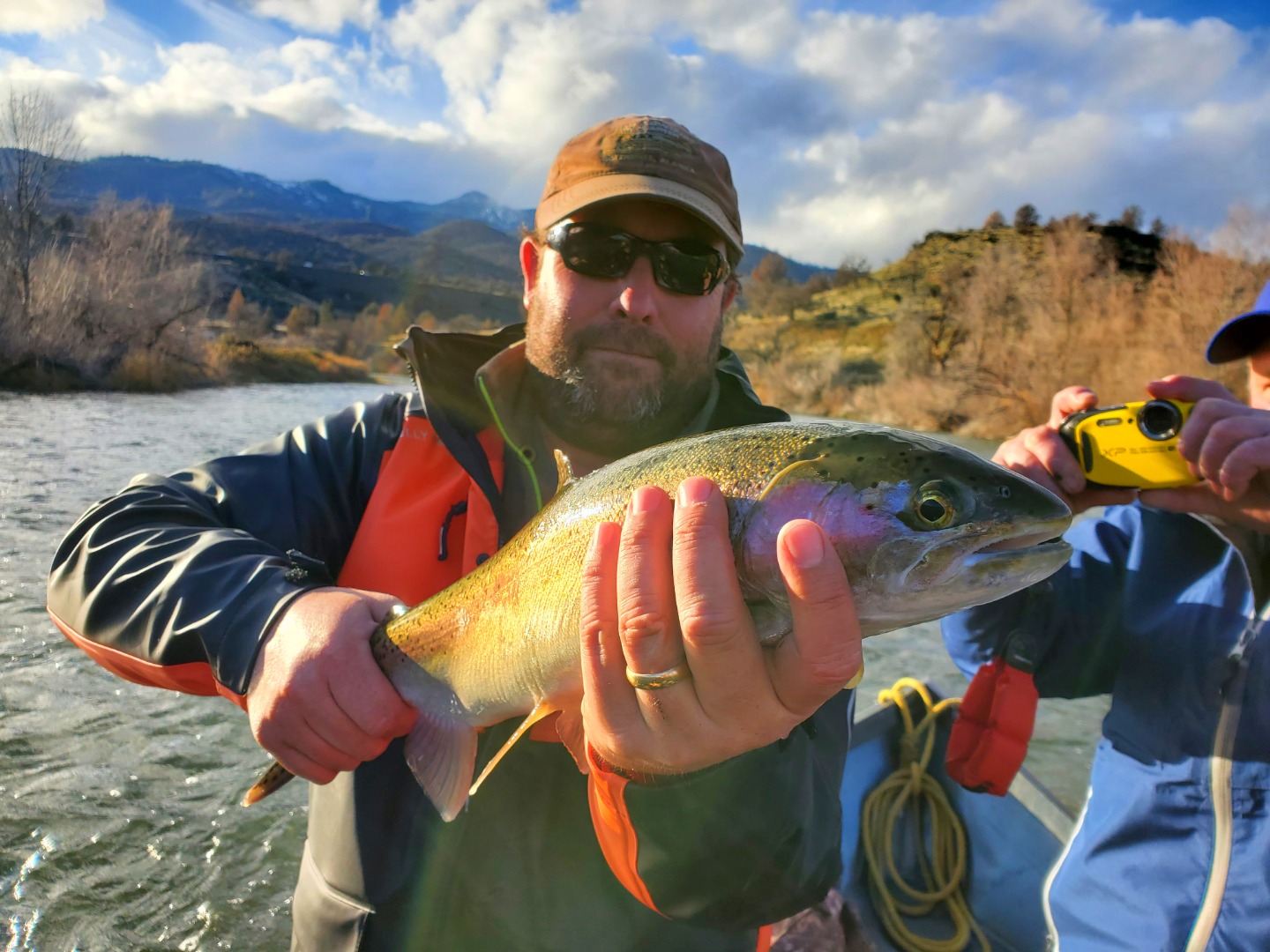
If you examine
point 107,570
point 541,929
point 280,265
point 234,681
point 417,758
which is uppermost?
point 280,265

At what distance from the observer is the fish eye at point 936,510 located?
146cm

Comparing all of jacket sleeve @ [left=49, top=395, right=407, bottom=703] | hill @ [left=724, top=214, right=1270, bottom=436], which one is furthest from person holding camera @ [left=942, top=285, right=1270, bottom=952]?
hill @ [left=724, top=214, right=1270, bottom=436]

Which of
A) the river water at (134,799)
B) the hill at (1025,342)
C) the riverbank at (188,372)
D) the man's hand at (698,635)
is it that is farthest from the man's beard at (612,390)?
the riverbank at (188,372)

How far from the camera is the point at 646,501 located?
1.51 metres

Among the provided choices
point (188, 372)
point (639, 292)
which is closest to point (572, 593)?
point (639, 292)

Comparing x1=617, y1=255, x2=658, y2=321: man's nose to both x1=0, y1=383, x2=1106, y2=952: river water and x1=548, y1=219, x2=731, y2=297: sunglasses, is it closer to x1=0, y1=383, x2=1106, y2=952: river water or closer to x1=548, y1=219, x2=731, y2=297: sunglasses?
x1=548, y1=219, x2=731, y2=297: sunglasses

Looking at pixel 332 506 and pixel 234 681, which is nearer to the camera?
pixel 234 681

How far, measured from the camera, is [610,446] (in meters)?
3.09

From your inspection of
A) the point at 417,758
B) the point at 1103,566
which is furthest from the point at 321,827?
the point at 1103,566

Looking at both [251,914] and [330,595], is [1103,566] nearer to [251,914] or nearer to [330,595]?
[330,595]

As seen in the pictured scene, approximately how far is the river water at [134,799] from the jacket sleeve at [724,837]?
11.1 feet

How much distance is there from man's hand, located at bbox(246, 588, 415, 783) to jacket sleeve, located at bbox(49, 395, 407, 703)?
0.08 m

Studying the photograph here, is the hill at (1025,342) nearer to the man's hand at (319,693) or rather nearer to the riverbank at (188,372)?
the man's hand at (319,693)

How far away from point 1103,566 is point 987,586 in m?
2.19
